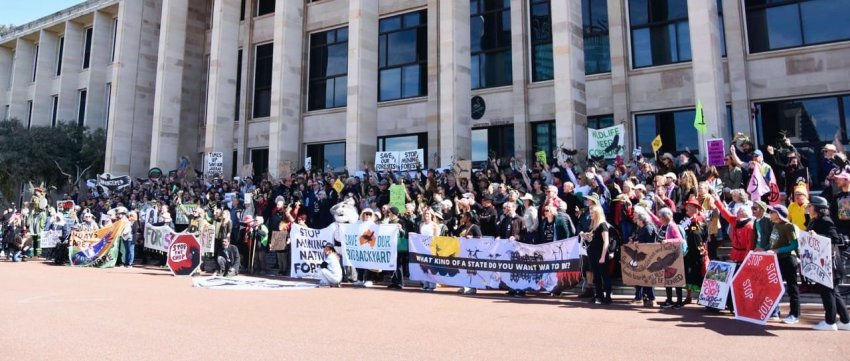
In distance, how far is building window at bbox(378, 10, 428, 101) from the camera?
24.0 meters

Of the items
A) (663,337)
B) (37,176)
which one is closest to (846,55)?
(663,337)

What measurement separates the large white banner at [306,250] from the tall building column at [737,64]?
13486mm

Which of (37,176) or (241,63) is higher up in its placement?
(241,63)

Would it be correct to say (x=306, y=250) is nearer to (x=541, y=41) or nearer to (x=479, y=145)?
(x=479, y=145)

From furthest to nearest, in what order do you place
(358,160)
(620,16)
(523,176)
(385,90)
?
1. (385,90)
2. (358,160)
3. (620,16)
4. (523,176)

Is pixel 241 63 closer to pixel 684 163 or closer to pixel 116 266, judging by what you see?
pixel 116 266

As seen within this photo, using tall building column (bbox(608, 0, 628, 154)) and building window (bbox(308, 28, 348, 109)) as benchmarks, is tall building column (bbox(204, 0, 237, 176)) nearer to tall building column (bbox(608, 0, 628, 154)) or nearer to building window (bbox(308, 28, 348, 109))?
building window (bbox(308, 28, 348, 109))

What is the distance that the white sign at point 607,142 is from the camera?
15750mm

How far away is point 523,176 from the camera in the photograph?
14312mm

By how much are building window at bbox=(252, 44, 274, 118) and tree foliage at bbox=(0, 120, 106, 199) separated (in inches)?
423

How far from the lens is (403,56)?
24688 mm

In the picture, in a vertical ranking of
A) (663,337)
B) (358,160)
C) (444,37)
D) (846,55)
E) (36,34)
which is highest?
(36,34)

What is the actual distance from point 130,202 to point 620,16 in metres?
20.6

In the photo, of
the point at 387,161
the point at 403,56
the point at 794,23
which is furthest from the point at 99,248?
the point at 794,23
